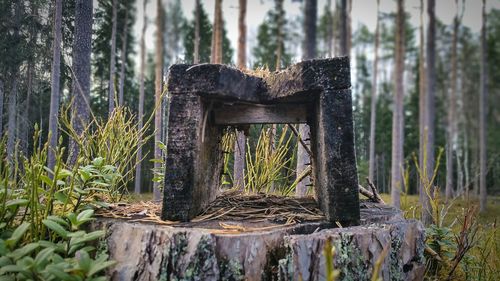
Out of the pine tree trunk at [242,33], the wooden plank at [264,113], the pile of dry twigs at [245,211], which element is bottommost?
the pile of dry twigs at [245,211]

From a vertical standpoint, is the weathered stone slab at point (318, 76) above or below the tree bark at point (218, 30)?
below

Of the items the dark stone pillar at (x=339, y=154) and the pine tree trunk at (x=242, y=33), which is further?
the pine tree trunk at (x=242, y=33)

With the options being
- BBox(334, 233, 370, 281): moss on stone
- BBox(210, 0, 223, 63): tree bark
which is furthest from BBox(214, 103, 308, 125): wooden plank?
BBox(210, 0, 223, 63): tree bark

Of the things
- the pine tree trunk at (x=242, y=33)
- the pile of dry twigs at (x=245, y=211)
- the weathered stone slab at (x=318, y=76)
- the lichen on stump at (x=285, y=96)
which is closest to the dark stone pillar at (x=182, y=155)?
the lichen on stump at (x=285, y=96)

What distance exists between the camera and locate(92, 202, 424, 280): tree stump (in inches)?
64.4

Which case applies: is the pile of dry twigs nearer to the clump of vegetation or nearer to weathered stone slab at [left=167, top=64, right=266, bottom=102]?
the clump of vegetation

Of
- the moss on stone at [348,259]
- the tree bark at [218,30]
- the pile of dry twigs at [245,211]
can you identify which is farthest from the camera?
the tree bark at [218,30]

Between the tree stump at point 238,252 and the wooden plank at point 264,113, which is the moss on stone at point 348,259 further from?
the wooden plank at point 264,113

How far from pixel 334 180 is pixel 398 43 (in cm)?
1173

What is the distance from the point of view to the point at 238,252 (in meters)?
1.68

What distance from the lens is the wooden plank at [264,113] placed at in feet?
7.57

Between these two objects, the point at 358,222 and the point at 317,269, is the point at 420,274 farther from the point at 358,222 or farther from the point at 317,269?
the point at 317,269

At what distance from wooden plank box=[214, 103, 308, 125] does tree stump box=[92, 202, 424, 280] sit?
0.75m

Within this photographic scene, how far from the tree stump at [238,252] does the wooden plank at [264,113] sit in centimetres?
75
